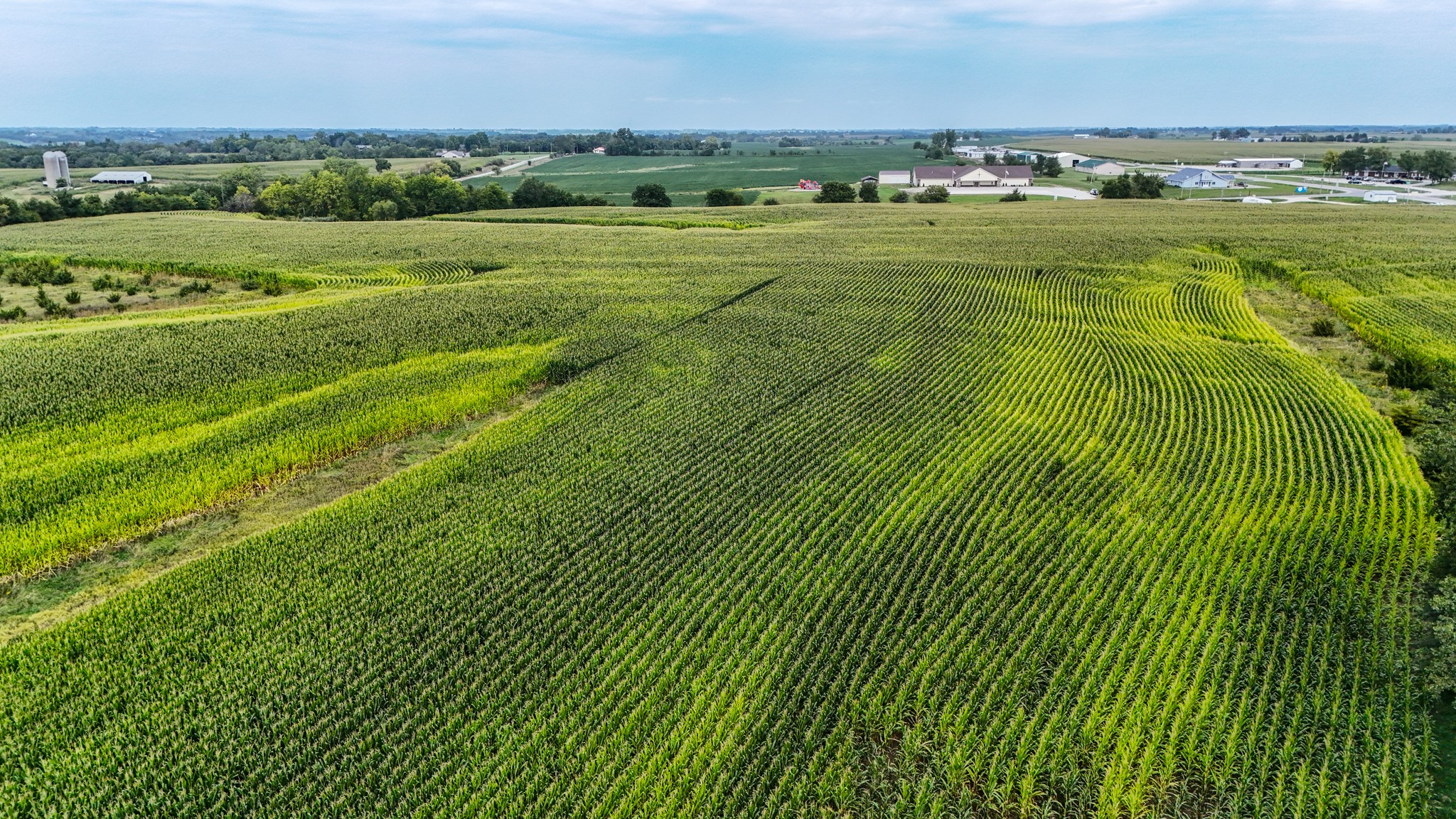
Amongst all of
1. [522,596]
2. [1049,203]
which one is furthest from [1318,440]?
[1049,203]

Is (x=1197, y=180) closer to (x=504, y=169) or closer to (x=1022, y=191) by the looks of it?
(x=1022, y=191)

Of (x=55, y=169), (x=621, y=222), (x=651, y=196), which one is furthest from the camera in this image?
(x=55, y=169)

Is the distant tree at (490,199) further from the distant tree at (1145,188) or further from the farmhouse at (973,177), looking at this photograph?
the distant tree at (1145,188)

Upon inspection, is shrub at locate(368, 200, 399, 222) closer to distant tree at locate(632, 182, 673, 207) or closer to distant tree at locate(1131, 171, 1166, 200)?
distant tree at locate(632, 182, 673, 207)

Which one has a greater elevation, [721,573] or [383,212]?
[383,212]

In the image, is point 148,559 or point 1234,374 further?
point 1234,374

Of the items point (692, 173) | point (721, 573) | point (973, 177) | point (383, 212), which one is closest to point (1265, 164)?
point (973, 177)

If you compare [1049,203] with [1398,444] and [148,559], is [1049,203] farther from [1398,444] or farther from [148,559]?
[148,559]

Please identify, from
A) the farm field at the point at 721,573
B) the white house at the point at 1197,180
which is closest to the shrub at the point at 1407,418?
the farm field at the point at 721,573
